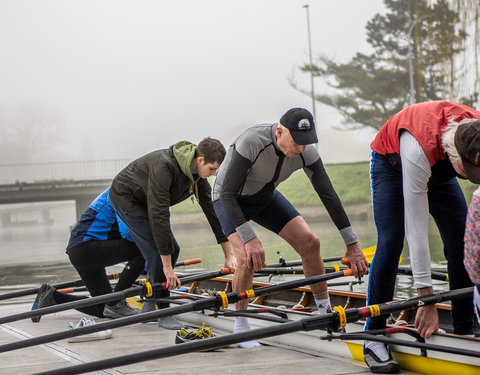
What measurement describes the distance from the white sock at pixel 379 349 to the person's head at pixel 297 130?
1.46m

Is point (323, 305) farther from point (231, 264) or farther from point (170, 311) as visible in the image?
point (170, 311)

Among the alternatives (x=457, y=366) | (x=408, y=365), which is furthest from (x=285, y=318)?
(x=457, y=366)

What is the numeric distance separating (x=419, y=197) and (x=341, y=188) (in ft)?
134

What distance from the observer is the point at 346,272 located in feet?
19.4

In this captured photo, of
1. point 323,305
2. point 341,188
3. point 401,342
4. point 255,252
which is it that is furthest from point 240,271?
point 341,188

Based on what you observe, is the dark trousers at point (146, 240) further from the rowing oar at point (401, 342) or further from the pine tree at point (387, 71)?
the pine tree at point (387, 71)

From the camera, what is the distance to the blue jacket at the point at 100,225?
22.4 ft

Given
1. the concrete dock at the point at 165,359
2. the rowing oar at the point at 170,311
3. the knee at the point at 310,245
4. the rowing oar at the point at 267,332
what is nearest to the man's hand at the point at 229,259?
the concrete dock at the point at 165,359

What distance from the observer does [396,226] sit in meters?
4.44

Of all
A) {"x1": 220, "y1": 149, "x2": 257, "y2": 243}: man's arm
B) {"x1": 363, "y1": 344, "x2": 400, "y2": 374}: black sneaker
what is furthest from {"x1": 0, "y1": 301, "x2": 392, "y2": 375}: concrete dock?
{"x1": 220, "y1": 149, "x2": 257, "y2": 243}: man's arm

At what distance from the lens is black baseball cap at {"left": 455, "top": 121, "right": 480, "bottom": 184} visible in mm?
3236

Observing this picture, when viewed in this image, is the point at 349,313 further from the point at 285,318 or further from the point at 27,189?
the point at 27,189

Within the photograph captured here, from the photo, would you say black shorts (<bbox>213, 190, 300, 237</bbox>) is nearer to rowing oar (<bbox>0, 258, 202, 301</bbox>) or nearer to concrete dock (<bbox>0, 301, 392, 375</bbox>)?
concrete dock (<bbox>0, 301, 392, 375</bbox>)

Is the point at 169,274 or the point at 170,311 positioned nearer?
the point at 170,311
